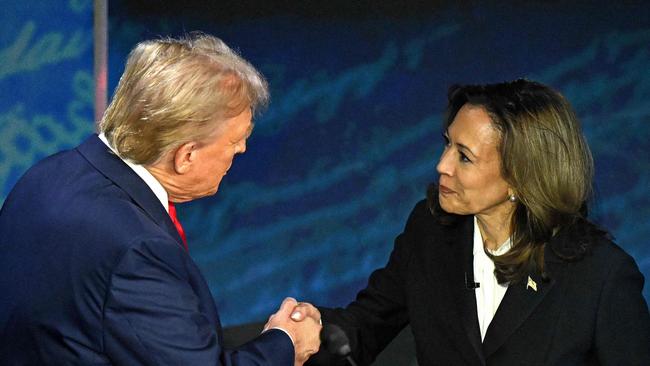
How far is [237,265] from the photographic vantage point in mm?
4086

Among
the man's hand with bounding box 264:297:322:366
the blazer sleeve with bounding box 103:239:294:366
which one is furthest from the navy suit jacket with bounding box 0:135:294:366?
the man's hand with bounding box 264:297:322:366

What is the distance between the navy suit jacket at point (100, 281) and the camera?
5.99ft

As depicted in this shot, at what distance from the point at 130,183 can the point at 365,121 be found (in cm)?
224

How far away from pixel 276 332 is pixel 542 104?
84cm

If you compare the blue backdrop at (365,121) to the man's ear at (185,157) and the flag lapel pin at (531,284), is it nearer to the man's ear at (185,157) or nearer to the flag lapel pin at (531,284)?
the flag lapel pin at (531,284)

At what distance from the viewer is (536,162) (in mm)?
2461

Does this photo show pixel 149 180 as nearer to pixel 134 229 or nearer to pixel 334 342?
pixel 134 229

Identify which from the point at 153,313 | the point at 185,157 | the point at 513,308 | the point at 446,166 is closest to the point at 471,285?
the point at 513,308

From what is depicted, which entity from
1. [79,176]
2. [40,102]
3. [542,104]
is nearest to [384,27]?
[40,102]

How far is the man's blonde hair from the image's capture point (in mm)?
1948

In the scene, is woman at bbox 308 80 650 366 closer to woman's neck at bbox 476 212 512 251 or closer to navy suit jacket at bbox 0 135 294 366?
woman's neck at bbox 476 212 512 251

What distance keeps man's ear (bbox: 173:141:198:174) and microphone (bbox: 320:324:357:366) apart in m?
0.78

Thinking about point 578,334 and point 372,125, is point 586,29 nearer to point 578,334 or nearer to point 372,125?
point 372,125

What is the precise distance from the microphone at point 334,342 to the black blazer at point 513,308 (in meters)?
0.04
